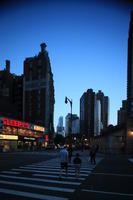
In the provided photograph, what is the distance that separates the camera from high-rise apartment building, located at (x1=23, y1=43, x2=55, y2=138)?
334 ft

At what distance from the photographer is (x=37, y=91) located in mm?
103812

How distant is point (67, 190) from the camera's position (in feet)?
32.9

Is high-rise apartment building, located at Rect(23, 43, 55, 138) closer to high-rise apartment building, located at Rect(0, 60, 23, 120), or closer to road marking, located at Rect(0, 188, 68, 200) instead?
high-rise apartment building, located at Rect(0, 60, 23, 120)

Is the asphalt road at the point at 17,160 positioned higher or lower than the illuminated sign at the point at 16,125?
lower

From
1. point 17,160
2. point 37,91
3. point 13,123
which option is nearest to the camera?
point 17,160

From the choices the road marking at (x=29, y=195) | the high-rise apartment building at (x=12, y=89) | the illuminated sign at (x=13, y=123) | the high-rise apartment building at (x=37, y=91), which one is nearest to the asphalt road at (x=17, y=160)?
the road marking at (x=29, y=195)

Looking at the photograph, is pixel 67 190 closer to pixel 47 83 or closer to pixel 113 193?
pixel 113 193

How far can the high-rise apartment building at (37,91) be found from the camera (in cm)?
10175

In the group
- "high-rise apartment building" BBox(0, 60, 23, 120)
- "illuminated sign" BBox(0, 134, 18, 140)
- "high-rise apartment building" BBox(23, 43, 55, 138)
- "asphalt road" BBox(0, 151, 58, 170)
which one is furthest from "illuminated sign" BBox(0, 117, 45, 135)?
"high-rise apartment building" BBox(0, 60, 23, 120)

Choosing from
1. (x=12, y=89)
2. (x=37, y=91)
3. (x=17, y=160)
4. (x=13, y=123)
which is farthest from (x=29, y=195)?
(x=12, y=89)

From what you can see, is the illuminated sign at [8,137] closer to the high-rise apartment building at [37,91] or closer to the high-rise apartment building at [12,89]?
the high-rise apartment building at [37,91]

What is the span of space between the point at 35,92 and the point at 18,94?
40.9ft

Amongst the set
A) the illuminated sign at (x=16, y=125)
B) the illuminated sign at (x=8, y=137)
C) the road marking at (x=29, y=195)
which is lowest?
the illuminated sign at (x=8, y=137)

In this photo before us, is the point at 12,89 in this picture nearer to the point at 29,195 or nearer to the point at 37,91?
the point at 37,91
